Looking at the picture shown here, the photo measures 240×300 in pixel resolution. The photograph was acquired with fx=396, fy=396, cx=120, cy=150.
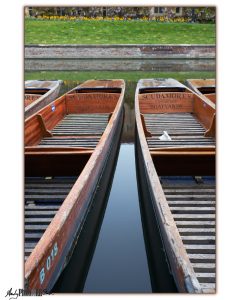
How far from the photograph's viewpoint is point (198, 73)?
39.2 ft

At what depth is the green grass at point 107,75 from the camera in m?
11.2

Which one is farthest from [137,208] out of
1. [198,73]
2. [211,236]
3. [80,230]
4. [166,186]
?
[198,73]

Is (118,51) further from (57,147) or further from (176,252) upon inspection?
(176,252)

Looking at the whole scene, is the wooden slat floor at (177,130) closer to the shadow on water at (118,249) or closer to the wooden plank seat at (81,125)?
the shadow on water at (118,249)

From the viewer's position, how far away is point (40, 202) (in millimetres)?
3123

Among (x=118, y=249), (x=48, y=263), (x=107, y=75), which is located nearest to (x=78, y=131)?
(x=118, y=249)

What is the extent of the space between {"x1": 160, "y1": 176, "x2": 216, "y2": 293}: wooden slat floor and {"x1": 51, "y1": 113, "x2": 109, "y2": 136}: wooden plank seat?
6.35ft

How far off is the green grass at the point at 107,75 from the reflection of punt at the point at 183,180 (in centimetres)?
491

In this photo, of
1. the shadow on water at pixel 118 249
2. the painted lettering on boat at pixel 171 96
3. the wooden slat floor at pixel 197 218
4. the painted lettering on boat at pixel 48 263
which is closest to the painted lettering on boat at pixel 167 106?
the painted lettering on boat at pixel 171 96

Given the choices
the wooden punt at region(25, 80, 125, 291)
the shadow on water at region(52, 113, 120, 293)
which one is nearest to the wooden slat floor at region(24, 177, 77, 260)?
the wooden punt at region(25, 80, 125, 291)

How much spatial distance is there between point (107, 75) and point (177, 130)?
6737 mm

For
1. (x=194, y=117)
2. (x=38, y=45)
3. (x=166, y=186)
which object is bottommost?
(x=166, y=186)

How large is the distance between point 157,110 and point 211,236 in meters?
3.78

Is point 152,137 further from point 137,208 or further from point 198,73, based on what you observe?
point 198,73
